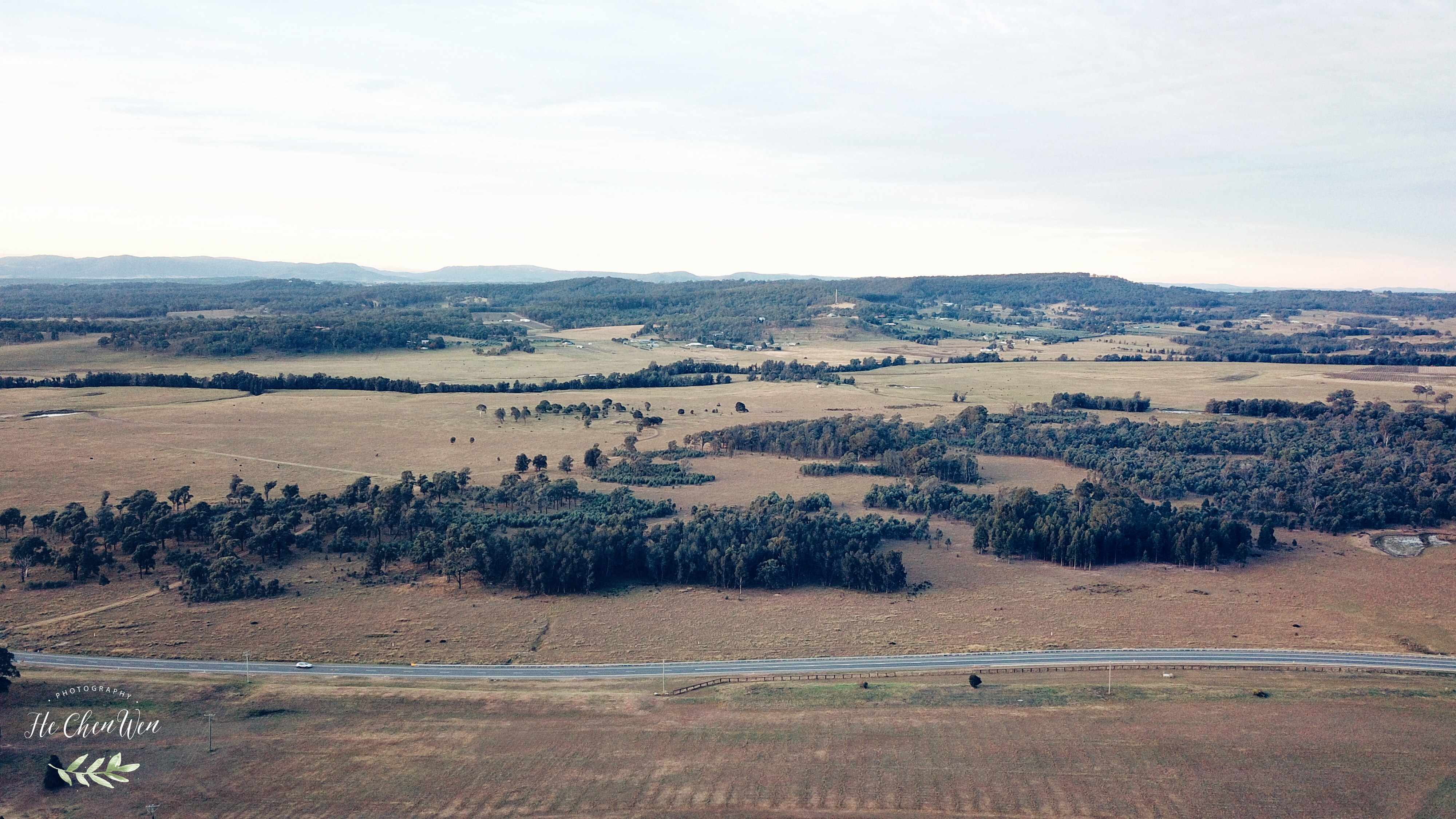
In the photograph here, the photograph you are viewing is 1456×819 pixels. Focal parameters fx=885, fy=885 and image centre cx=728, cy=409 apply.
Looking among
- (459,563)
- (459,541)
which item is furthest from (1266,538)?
(459,541)

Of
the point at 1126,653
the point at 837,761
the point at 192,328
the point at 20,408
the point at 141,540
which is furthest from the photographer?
the point at 192,328

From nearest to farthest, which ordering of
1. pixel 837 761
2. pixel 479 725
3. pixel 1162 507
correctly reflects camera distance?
pixel 837 761 < pixel 479 725 < pixel 1162 507

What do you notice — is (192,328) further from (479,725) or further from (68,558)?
(479,725)

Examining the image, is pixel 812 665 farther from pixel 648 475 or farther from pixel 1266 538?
pixel 1266 538

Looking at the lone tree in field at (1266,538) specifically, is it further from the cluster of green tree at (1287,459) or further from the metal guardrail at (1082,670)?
the metal guardrail at (1082,670)

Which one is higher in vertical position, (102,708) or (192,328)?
(192,328)

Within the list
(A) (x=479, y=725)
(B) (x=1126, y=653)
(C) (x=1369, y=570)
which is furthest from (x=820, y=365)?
(A) (x=479, y=725)

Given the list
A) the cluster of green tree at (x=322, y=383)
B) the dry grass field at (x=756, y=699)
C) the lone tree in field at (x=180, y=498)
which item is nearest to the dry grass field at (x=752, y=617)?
the dry grass field at (x=756, y=699)
